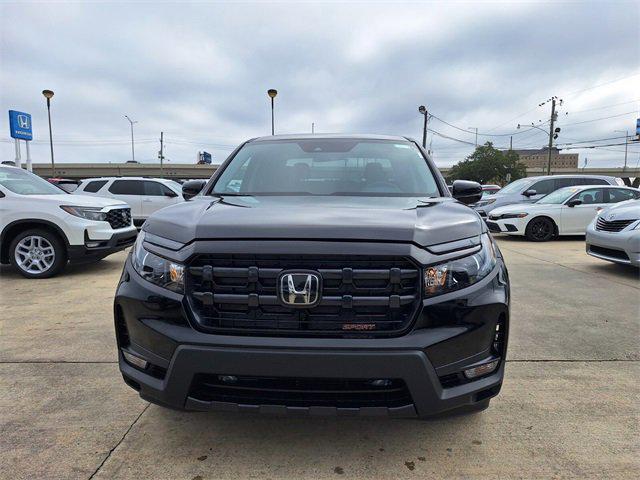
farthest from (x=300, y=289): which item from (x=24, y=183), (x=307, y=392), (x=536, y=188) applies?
(x=536, y=188)

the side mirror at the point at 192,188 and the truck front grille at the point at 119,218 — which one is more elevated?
the side mirror at the point at 192,188

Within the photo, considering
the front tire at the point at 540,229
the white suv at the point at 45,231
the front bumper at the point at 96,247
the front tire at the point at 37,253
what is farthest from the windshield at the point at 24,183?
the front tire at the point at 540,229

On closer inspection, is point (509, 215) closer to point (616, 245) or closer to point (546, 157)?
point (616, 245)

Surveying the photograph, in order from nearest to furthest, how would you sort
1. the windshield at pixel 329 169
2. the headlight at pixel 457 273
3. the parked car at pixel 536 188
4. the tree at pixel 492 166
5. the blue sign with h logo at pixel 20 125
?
the headlight at pixel 457 273, the windshield at pixel 329 169, the parked car at pixel 536 188, the blue sign with h logo at pixel 20 125, the tree at pixel 492 166

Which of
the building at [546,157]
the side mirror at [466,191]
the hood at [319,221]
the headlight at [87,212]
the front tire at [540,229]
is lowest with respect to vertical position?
the front tire at [540,229]

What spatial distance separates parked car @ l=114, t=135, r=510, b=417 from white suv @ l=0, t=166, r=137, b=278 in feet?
16.4

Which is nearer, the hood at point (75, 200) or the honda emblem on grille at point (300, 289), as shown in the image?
the honda emblem on grille at point (300, 289)

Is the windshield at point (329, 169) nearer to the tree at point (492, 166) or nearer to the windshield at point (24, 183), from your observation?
the windshield at point (24, 183)

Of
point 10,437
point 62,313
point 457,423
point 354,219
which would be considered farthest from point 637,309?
point 62,313

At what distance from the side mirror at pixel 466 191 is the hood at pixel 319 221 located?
2.74ft

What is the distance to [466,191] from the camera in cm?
332

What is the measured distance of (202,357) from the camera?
1896 millimetres

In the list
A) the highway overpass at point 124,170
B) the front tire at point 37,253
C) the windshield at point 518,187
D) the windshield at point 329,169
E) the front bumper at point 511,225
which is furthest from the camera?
the highway overpass at point 124,170

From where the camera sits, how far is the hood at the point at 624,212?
6.57m
